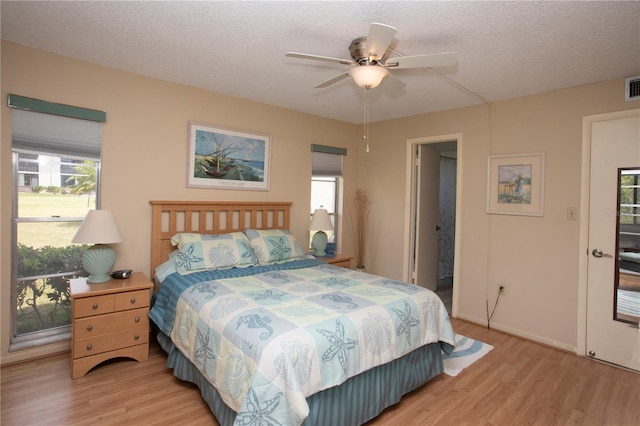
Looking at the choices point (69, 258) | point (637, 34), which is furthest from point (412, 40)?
point (69, 258)

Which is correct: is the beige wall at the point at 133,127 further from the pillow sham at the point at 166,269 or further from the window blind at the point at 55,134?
the pillow sham at the point at 166,269

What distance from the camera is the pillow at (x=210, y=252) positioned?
9.33 feet

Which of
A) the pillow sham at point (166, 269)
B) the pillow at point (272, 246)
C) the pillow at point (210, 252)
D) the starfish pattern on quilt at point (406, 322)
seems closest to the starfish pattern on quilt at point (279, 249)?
the pillow at point (272, 246)

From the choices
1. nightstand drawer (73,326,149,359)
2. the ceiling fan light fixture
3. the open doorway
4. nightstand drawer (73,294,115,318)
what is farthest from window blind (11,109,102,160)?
the open doorway

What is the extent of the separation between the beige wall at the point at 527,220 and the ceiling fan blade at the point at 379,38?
218 cm

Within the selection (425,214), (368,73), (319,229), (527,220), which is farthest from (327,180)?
(368,73)

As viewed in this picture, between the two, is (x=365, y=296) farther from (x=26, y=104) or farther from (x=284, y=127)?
(x=26, y=104)

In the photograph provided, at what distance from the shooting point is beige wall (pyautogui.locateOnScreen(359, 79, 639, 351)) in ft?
9.98

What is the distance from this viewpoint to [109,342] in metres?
2.49

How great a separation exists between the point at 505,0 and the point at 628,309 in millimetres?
2704

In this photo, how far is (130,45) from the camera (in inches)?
95.7

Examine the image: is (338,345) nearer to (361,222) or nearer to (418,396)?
(418,396)

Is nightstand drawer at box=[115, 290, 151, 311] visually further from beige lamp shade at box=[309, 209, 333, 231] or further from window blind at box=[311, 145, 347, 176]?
window blind at box=[311, 145, 347, 176]

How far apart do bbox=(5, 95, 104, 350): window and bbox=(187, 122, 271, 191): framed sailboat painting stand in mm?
840
